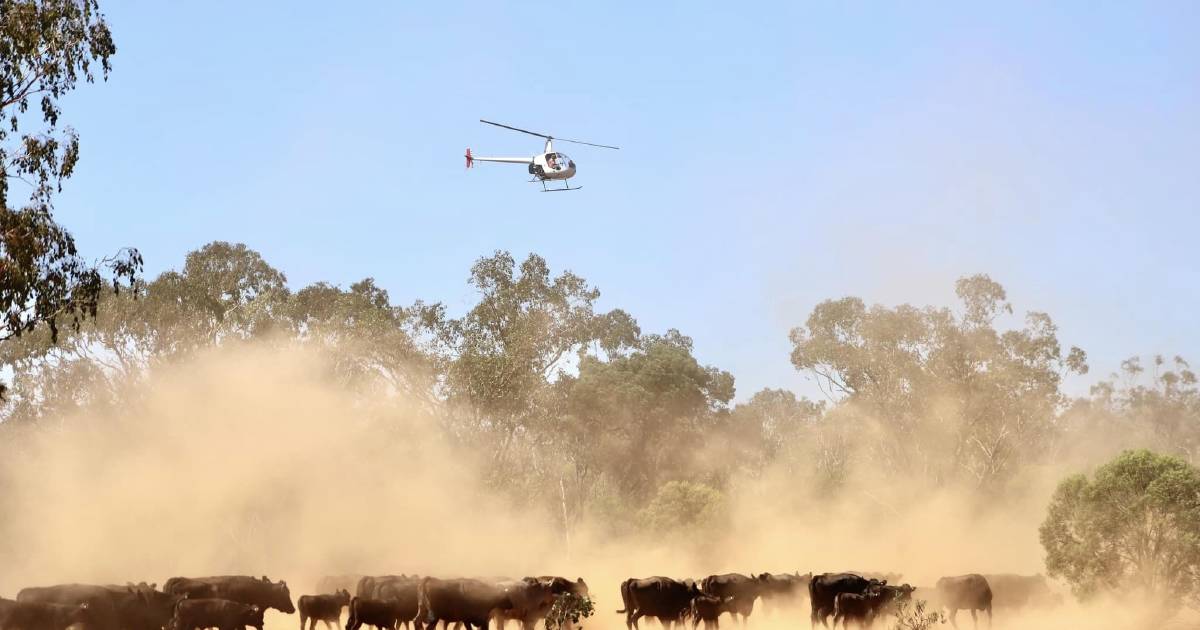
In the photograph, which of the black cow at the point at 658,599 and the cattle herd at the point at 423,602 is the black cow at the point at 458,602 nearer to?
the cattle herd at the point at 423,602

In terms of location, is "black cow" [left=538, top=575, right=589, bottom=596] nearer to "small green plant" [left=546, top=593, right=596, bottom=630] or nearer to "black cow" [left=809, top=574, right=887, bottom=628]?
"small green plant" [left=546, top=593, right=596, bottom=630]

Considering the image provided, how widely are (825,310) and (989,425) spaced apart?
13.9 meters

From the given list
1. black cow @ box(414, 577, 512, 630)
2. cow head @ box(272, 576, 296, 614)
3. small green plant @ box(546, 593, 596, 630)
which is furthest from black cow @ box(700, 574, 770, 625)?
cow head @ box(272, 576, 296, 614)

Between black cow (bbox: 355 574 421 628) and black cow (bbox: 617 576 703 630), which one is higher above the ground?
black cow (bbox: 355 574 421 628)

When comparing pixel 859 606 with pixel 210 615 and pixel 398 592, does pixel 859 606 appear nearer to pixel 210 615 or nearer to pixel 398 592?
pixel 398 592

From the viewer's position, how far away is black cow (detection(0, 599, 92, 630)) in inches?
984

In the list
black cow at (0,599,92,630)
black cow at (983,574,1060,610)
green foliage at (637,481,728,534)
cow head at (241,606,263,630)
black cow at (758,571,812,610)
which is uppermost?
green foliage at (637,481,728,534)

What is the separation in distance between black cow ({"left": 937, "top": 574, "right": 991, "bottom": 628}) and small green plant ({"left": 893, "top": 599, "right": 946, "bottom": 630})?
2.24 ft

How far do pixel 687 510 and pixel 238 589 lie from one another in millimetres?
36168

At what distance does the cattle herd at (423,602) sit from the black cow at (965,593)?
3 cm

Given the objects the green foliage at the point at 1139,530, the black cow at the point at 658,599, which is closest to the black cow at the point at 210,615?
the black cow at the point at 658,599

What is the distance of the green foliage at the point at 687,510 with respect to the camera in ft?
210

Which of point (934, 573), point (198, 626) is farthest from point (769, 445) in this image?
point (198, 626)

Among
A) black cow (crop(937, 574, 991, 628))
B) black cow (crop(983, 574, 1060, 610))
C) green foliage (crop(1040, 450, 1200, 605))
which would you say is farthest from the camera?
black cow (crop(983, 574, 1060, 610))
